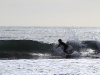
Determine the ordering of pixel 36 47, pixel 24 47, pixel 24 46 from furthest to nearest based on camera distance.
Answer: pixel 24 46
pixel 24 47
pixel 36 47

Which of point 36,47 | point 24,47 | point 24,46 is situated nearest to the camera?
point 36,47

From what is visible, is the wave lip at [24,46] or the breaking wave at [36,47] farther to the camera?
the wave lip at [24,46]

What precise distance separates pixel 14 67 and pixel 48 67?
161cm

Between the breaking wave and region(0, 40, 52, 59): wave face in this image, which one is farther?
region(0, 40, 52, 59): wave face

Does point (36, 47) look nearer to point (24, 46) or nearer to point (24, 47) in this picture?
point (24, 47)

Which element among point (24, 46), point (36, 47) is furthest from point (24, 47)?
point (36, 47)

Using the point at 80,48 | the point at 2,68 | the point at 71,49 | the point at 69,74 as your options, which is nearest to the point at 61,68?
the point at 69,74

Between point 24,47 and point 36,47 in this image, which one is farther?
point 24,47

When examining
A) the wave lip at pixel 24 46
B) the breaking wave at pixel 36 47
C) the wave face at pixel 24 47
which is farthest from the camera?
the wave lip at pixel 24 46

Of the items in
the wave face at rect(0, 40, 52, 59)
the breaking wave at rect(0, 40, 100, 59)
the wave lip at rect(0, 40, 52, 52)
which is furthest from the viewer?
the wave lip at rect(0, 40, 52, 52)

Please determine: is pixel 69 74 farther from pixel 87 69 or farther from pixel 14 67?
pixel 14 67

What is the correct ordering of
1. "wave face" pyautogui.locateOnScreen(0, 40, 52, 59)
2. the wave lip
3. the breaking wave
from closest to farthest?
the breaking wave < "wave face" pyautogui.locateOnScreen(0, 40, 52, 59) < the wave lip

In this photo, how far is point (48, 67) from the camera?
49.8ft

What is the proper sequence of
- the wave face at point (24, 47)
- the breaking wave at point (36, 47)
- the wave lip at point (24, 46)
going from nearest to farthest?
the breaking wave at point (36, 47)
the wave face at point (24, 47)
the wave lip at point (24, 46)
